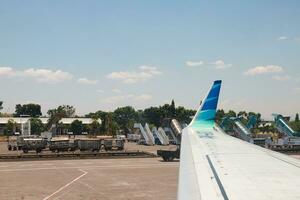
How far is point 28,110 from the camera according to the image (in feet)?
632

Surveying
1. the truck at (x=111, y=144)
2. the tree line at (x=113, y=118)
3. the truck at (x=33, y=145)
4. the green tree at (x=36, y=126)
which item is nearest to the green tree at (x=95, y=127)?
the tree line at (x=113, y=118)

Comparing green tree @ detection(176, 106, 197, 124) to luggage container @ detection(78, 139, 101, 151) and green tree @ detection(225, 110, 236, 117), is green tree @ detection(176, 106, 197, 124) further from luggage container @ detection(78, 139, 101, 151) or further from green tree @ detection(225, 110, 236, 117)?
luggage container @ detection(78, 139, 101, 151)

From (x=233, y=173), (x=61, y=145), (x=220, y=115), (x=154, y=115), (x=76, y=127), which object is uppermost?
(x=154, y=115)

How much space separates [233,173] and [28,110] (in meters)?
195

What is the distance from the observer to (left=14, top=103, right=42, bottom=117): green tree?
Result: 192500mm

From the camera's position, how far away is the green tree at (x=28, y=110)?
19250cm

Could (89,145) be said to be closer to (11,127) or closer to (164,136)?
(164,136)

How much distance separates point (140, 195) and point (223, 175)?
16.3m

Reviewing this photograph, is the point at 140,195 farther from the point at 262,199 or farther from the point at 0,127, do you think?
the point at 0,127

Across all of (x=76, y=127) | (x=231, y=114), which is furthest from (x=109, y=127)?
(x=231, y=114)

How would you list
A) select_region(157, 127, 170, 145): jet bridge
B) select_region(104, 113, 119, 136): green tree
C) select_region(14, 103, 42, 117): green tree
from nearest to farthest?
select_region(157, 127, 170, 145): jet bridge < select_region(104, 113, 119, 136): green tree < select_region(14, 103, 42, 117): green tree

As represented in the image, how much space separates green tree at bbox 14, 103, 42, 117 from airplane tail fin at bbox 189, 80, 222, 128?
18602cm

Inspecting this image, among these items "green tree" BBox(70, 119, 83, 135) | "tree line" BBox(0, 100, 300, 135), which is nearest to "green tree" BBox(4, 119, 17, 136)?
"tree line" BBox(0, 100, 300, 135)

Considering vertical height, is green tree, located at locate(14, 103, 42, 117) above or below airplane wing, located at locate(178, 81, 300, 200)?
above
